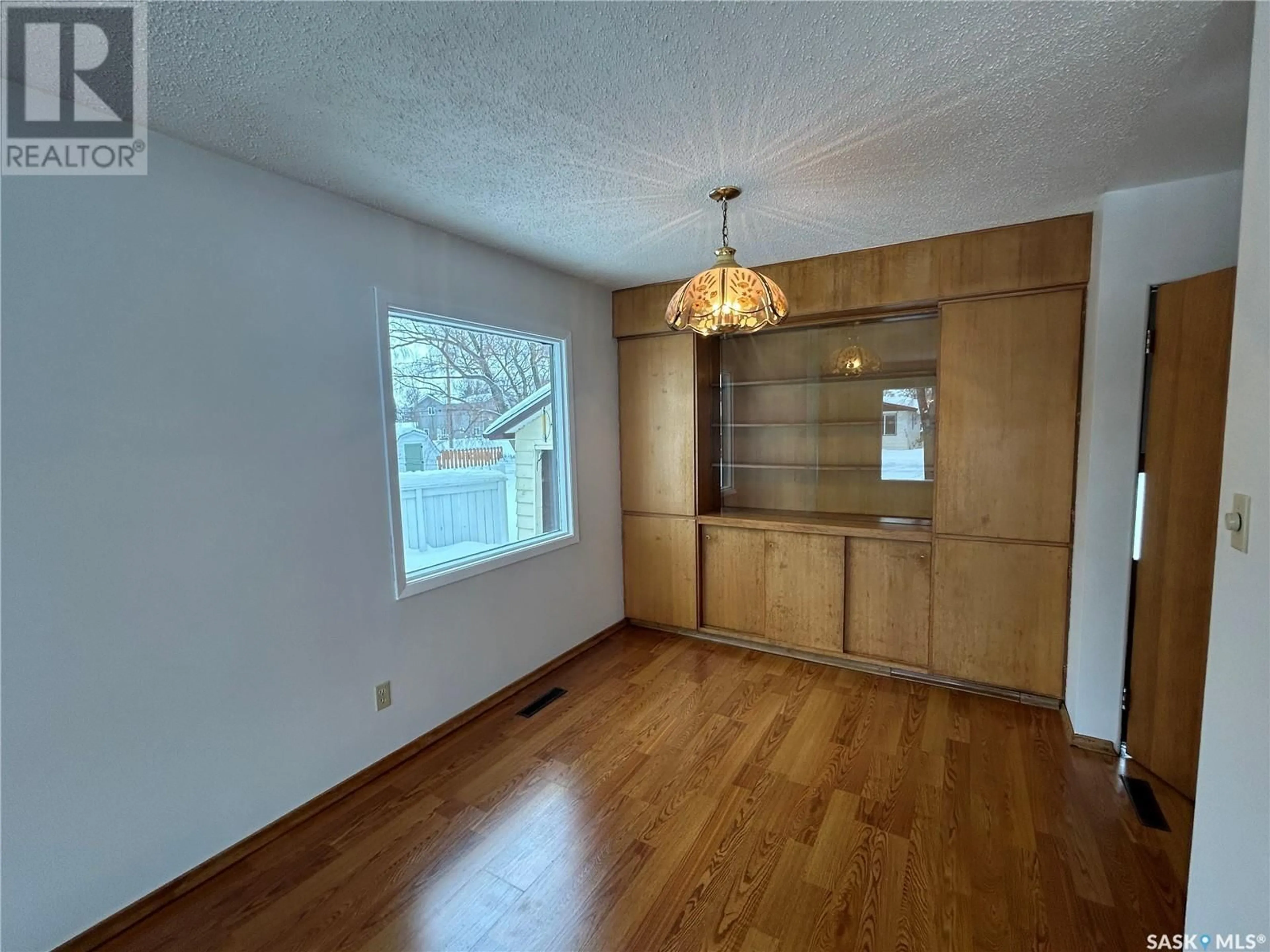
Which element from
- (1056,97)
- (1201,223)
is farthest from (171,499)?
(1201,223)

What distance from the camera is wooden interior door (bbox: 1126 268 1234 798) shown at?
6.31ft

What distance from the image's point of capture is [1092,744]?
240cm

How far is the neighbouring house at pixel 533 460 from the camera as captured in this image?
3160mm

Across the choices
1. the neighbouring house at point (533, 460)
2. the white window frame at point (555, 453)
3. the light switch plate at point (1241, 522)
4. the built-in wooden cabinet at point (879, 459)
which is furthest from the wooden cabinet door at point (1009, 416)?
the neighbouring house at point (533, 460)

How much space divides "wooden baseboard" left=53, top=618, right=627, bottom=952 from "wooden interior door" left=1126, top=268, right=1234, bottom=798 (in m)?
2.95

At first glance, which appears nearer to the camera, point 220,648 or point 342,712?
point 220,648

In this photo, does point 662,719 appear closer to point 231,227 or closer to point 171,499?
point 171,499

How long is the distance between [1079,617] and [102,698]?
3746 mm

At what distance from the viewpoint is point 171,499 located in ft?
5.62

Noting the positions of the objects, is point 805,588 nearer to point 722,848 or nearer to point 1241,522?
point 722,848

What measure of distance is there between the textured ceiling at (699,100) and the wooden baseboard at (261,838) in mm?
2395

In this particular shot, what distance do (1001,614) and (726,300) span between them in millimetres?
2262

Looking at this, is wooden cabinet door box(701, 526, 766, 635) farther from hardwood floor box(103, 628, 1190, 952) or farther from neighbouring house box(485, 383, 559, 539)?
neighbouring house box(485, 383, 559, 539)

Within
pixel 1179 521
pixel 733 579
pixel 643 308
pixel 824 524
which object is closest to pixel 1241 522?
pixel 1179 521
